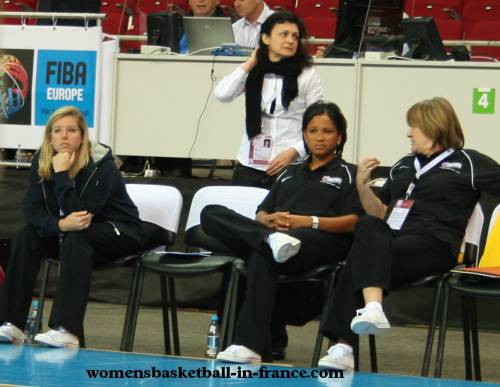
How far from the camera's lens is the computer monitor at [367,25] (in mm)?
7020

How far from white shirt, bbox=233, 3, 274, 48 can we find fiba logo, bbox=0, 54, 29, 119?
1.45 m

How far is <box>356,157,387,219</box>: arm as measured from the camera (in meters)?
4.66

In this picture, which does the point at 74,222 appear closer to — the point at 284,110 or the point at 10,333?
the point at 10,333

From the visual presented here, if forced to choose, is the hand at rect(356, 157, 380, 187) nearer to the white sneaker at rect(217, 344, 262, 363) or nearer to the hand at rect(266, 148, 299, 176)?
the hand at rect(266, 148, 299, 176)

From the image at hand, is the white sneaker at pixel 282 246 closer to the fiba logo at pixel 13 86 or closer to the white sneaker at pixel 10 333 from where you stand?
the white sneaker at pixel 10 333

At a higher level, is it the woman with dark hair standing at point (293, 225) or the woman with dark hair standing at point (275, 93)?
the woman with dark hair standing at point (275, 93)

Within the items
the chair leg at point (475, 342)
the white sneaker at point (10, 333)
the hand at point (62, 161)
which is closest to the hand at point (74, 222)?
the hand at point (62, 161)

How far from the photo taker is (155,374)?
416cm

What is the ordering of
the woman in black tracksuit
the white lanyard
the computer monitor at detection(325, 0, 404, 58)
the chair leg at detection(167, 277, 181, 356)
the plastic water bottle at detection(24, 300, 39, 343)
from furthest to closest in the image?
the computer monitor at detection(325, 0, 404, 58)
the chair leg at detection(167, 277, 181, 356)
the plastic water bottle at detection(24, 300, 39, 343)
the woman in black tracksuit
the white lanyard

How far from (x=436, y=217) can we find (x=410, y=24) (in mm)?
2605

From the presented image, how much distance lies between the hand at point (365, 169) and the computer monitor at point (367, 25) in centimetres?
241

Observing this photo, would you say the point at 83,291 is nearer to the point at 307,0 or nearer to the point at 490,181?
the point at 490,181

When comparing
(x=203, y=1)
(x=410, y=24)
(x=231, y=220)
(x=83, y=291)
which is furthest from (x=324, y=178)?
(x=203, y=1)

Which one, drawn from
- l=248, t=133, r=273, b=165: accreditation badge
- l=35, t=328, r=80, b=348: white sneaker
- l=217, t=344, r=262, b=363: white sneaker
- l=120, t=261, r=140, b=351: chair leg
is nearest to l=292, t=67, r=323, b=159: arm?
l=248, t=133, r=273, b=165: accreditation badge
